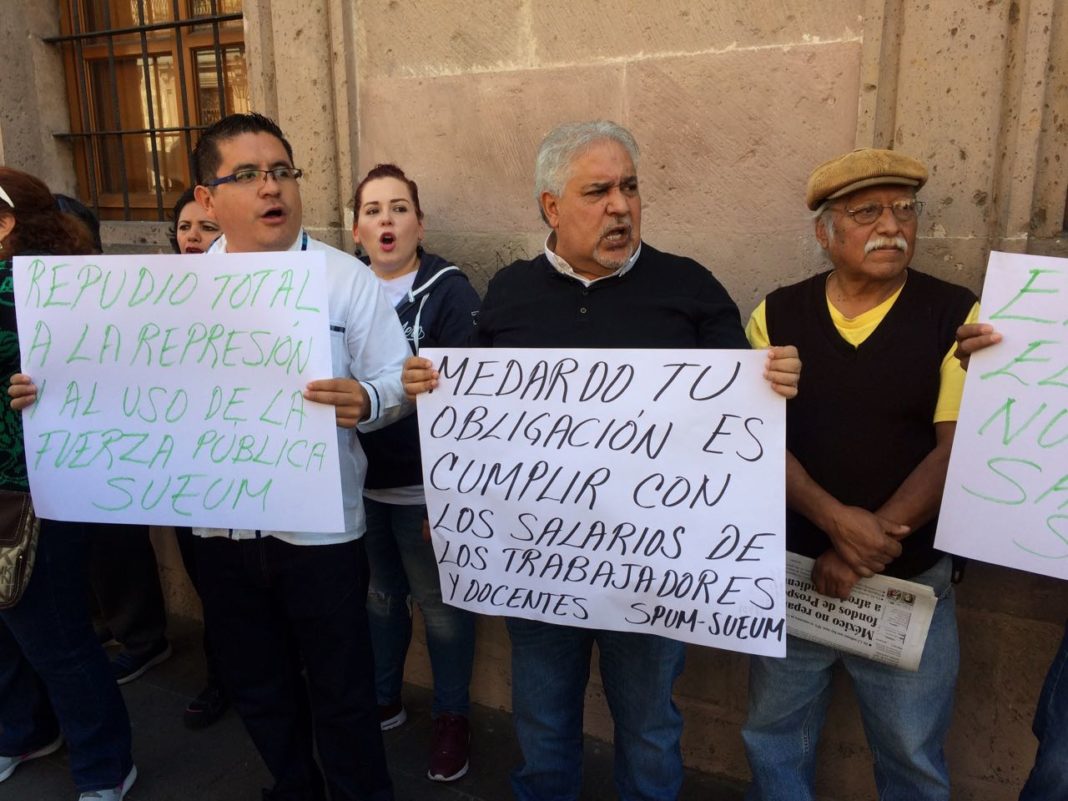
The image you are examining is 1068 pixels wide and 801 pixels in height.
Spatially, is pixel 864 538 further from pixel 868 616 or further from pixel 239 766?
pixel 239 766

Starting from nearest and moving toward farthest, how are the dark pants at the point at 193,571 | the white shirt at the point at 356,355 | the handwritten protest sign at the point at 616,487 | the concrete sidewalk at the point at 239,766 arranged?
the handwritten protest sign at the point at 616,487 < the white shirt at the point at 356,355 < the concrete sidewalk at the point at 239,766 < the dark pants at the point at 193,571

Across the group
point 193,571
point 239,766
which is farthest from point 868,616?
point 193,571

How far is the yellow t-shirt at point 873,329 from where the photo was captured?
6.35ft

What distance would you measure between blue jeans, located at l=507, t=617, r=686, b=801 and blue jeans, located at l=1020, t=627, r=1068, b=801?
87 cm

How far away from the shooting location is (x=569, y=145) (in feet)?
6.93

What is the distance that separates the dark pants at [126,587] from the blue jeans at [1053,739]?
3.47 meters

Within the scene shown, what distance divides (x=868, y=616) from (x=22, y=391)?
2.34 m

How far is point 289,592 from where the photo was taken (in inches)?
89.8

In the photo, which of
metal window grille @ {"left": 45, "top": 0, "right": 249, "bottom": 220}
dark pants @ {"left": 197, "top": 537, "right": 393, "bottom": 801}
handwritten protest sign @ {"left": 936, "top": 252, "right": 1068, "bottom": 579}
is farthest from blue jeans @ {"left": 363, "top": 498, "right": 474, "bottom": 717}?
metal window grille @ {"left": 45, "top": 0, "right": 249, "bottom": 220}

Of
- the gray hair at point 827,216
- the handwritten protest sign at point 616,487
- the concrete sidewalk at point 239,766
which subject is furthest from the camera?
the concrete sidewalk at point 239,766

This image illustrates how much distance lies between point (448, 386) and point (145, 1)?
3.56m

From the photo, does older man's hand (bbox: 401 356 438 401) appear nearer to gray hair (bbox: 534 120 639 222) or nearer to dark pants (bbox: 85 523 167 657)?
gray hair (bbox: 534 120 639 222)

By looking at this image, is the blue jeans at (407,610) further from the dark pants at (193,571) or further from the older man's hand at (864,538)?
the older man's hand at (864,538)

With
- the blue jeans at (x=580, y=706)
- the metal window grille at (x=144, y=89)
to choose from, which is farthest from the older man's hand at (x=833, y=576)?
the metal window grille at (x=144, y=89)
